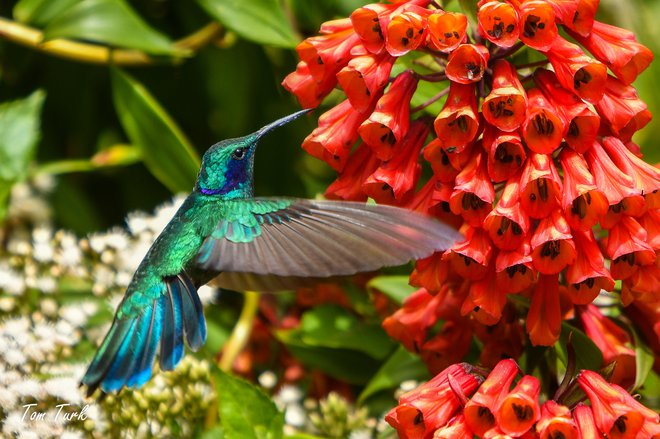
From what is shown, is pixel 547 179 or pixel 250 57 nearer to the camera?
pixel 547 179

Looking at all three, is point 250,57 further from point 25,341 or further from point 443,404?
point 443,404

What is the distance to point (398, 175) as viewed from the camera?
1.40 meters

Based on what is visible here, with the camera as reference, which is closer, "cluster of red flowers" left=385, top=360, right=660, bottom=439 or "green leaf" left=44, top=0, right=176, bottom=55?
"cluster of red flowers" left=385, top=360, right=660, bottom=439

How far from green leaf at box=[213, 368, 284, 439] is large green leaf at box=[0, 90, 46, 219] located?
839mm

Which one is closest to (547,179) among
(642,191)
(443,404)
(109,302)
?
(642,191)

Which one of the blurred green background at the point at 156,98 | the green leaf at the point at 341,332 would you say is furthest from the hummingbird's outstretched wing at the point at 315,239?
the blurred green background at the point at 156,98

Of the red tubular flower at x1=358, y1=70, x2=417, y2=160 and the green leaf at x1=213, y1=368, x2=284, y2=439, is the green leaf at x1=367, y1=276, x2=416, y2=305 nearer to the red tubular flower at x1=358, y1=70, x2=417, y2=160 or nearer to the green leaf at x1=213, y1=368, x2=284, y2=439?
the green leaf at x1=213, y1=368, x2=284, y2=439

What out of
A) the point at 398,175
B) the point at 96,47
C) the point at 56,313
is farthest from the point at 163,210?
the point at 398,175

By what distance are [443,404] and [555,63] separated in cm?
48

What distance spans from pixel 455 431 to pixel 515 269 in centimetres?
23

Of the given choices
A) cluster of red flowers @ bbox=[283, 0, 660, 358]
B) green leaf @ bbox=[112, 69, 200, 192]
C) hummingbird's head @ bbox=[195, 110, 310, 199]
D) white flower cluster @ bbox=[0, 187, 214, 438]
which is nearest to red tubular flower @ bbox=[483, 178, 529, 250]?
cluster of red flowers @ bbox=[283, 0, 660, 358]

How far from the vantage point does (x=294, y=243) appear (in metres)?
1.45

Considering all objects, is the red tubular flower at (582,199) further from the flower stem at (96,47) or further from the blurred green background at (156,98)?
the flower stem at (96,47)

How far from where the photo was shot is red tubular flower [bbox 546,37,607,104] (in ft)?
4.36
